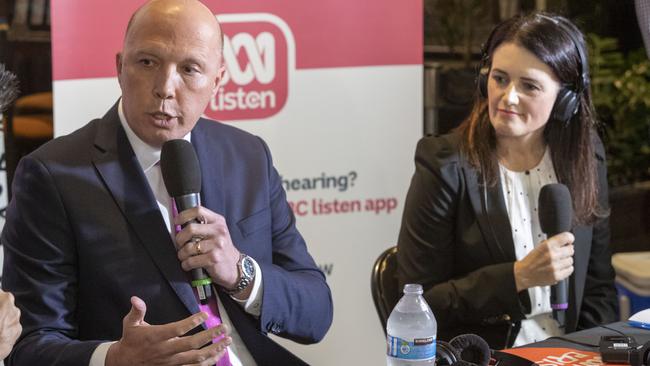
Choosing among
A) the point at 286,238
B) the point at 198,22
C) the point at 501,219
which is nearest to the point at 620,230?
the point at 501,219

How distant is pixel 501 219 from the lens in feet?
10.5

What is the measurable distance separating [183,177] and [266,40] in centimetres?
173

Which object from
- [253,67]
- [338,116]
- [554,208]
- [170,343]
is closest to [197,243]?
[170,343]

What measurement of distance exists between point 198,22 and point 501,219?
121cm

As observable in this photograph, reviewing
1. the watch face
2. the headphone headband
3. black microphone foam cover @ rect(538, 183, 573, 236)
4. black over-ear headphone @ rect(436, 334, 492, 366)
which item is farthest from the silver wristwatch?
the headphone headband

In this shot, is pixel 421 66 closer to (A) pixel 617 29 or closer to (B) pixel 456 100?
(B) pixel 456 100

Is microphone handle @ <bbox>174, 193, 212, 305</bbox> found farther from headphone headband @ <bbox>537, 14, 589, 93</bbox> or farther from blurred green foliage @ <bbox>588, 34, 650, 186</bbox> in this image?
blurred green foliage @ <bbox>588, 34, 650, 186</bbox>

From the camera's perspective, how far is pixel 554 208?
113 inches

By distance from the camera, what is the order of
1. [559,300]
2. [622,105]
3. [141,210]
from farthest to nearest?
1. [622,105]
2. [559,300]
3. [141,210]

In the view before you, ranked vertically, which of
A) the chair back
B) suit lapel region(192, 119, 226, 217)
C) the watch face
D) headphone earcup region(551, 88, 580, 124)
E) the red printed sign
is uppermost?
headphone earcup region(551, 88, 580, 124)

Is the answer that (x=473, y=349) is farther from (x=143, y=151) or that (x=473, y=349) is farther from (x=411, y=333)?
(x=143, y=151)

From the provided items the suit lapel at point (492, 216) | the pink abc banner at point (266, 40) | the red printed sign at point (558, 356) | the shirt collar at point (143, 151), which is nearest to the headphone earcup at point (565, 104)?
the suit lapel at point (492, 216)

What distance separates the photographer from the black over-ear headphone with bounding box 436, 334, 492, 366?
2.32 meters

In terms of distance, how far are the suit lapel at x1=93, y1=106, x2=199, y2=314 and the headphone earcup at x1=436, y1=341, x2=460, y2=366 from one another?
0.61 m
